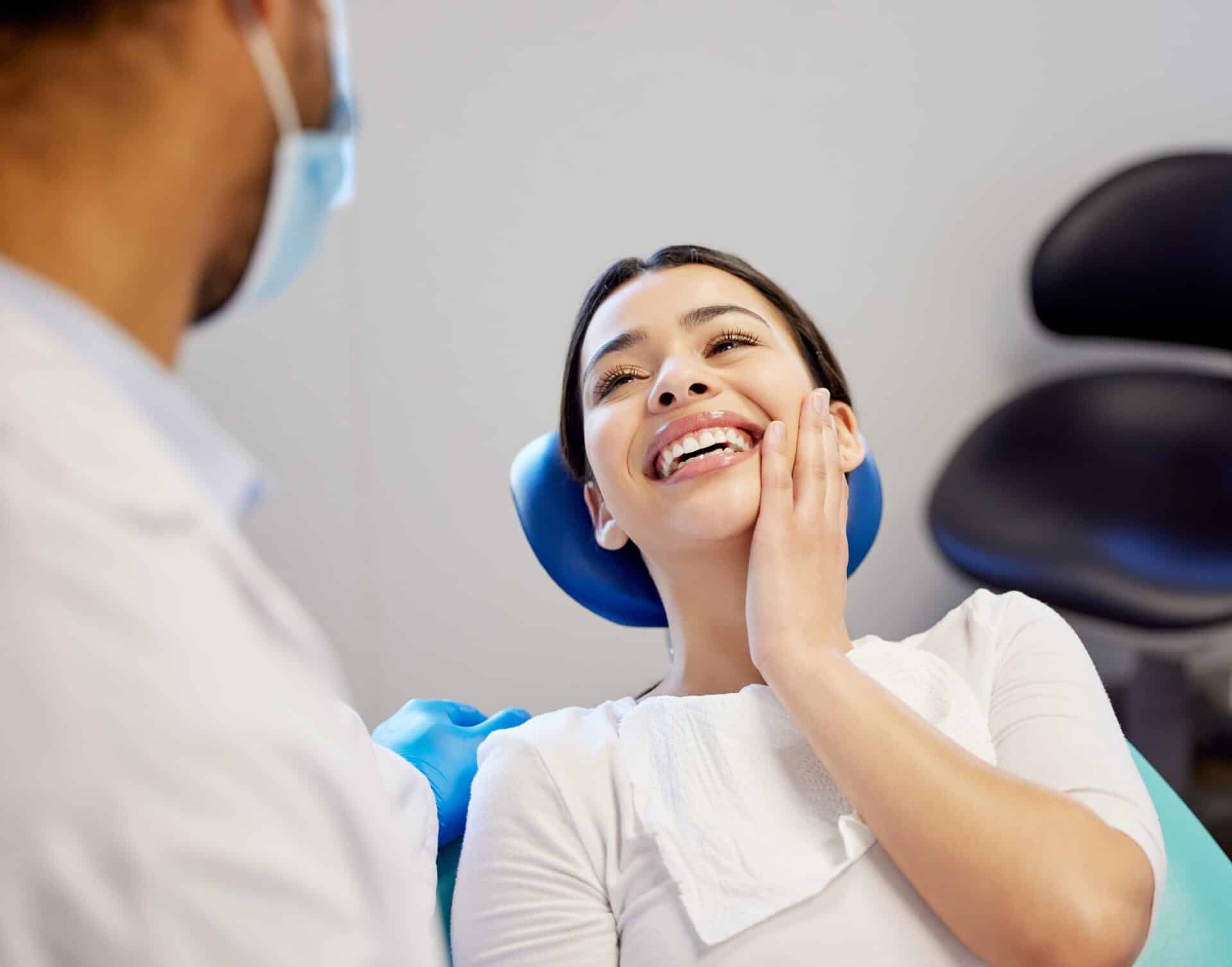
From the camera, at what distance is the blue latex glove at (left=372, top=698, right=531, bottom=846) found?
1338 millimetres

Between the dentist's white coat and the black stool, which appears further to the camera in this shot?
the black stool

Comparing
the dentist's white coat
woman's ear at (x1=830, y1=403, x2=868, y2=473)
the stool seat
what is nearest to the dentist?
the dentist's white coat

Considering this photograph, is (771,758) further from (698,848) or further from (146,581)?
(146,581)

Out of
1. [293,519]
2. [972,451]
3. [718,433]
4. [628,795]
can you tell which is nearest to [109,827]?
[628,795]

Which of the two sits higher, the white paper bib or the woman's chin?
the woman's chin

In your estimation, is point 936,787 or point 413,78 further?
point 413,78

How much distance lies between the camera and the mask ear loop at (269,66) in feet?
2.31

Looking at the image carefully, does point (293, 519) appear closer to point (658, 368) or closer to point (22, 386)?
point (658, 368)

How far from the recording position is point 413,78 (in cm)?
251

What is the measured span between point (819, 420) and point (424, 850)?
0.61 meters

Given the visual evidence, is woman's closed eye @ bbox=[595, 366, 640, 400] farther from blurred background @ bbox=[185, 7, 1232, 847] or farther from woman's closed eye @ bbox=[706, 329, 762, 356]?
blurred background @ bbox=[185, 7, 1232, 847]

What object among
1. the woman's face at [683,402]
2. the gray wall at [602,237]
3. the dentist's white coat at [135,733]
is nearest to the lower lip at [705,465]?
the woman's face at [683,402]

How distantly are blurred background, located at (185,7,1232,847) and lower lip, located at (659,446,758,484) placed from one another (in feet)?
4.78

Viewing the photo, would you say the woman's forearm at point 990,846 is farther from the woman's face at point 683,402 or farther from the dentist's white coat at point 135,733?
the dentist's white coat at point 135,733
